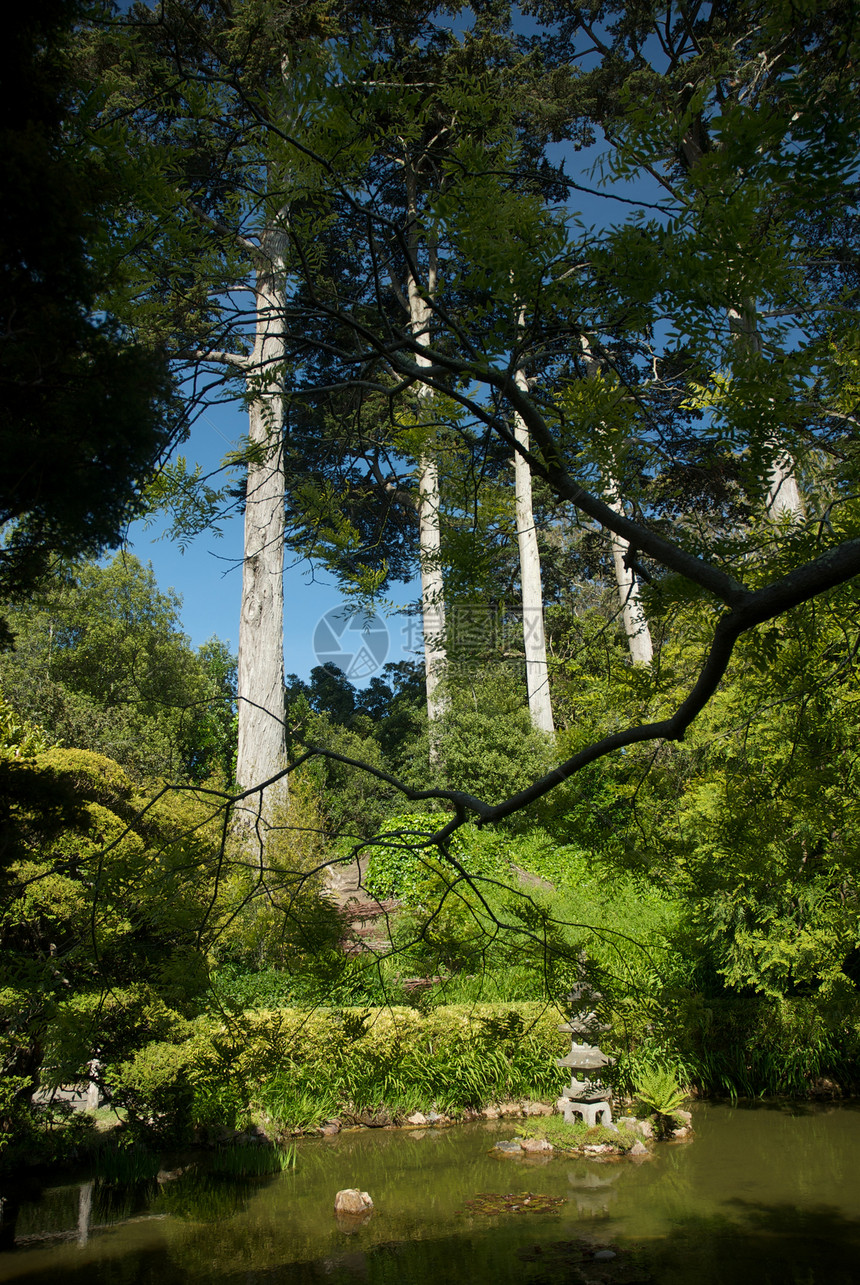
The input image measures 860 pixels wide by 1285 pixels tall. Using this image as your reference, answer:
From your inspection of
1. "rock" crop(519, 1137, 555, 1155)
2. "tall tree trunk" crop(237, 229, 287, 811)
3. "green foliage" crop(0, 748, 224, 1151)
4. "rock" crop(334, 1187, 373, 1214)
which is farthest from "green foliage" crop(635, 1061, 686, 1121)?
"tall tree trunk" crop(237, 229, 287, 811)

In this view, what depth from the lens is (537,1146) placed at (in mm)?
6031

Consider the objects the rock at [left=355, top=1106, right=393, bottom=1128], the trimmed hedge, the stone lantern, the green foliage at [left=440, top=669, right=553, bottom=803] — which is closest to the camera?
the trimmed hedge

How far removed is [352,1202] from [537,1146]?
149cm

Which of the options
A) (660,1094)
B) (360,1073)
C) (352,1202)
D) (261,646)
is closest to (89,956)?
(352,1202)

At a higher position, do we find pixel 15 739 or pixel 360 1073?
pixel 15 739

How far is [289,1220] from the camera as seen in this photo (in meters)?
5.16

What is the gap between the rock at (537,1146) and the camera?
6.00 metres

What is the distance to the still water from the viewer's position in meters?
4.36

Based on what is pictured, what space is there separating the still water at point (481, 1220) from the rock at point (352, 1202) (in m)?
0.07

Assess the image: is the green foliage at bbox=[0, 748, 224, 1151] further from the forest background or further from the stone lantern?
the stone lantern

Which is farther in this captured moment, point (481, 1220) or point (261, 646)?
point (261, 646)

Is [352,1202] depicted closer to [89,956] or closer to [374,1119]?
[374,1119]

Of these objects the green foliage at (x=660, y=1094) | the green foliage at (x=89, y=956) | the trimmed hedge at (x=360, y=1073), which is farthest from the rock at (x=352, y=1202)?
the green foliage at (x=660, y=1094)

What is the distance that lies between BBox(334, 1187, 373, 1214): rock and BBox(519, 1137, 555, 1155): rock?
1.28m
